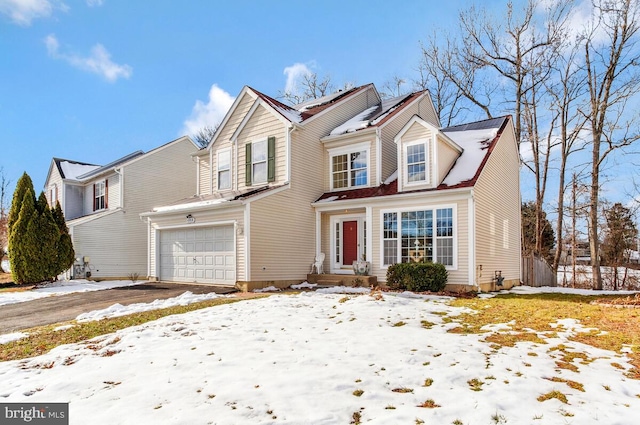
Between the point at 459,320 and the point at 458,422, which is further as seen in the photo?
the point at 459,320

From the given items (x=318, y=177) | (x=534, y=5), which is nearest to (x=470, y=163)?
(x=318, y=177)

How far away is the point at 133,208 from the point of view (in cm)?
2130

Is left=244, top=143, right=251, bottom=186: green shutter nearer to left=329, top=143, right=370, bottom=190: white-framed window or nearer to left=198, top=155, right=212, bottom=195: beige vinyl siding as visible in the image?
left=198, top=155, right=212, bottom=195: beige vinyl siding

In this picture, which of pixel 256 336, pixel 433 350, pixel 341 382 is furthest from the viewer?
pixel 256 336

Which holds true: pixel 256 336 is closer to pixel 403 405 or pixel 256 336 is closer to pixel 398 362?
pixel 398 362

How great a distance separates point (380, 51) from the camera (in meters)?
18.6

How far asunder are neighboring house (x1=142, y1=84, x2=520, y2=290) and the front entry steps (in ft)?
1.48

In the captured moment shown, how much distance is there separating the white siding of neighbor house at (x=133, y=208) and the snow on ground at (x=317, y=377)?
14.9 m

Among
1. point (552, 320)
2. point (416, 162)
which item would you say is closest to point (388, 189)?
point (416, 162)

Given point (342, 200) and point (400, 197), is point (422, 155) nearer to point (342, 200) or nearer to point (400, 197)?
point (400, 197)

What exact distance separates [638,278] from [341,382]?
92.3 feet

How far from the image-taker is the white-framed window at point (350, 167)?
52.6ft

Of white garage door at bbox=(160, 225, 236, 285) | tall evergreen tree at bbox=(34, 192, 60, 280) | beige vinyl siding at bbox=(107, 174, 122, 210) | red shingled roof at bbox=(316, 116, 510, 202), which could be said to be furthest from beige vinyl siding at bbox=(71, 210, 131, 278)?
red shingled roof at bbox=(316, 116, 510, 202)

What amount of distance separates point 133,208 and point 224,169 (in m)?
7.16
